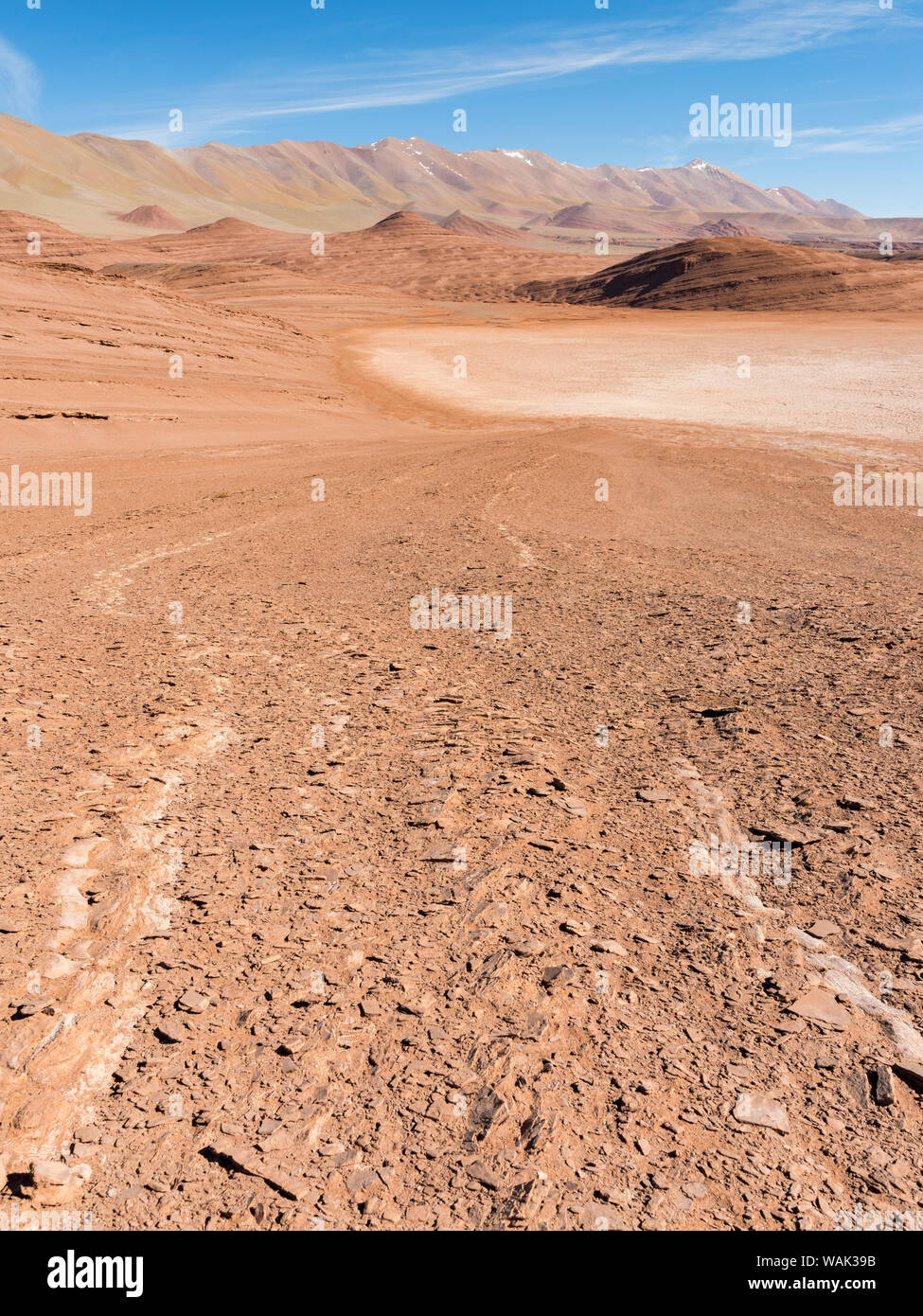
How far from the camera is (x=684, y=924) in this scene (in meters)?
3.71

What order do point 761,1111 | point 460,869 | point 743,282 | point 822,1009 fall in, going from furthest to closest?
point 743,282 → point 460,869 → point 822,1009 → point 761,1111

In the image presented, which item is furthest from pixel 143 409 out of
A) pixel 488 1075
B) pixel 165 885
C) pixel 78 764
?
pixel 488 1075

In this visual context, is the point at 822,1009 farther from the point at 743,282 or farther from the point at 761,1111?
the point at 743,282

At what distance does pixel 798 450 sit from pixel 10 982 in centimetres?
1730

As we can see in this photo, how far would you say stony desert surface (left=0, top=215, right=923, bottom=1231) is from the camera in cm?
268

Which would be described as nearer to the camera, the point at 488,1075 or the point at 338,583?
the point at 488,1075

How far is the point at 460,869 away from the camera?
408 cm

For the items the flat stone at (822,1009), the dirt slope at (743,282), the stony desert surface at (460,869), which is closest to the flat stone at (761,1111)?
the stony desert surface at (460,869)

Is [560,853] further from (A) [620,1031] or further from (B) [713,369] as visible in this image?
(B) [713,369]

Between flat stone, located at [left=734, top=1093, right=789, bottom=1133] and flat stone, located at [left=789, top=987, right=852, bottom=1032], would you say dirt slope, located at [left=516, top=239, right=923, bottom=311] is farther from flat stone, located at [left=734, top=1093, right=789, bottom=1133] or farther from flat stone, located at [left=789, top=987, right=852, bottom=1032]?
flat stone, located at [left=734, top=1093, right=789, bottom=1133]

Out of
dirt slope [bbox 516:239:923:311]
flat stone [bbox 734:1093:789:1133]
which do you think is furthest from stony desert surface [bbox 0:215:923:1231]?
dirt slope [bbox 516:239:923:311]

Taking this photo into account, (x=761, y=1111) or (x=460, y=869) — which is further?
(x=460, y=869)

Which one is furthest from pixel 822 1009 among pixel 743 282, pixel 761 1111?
pixel 743 282
